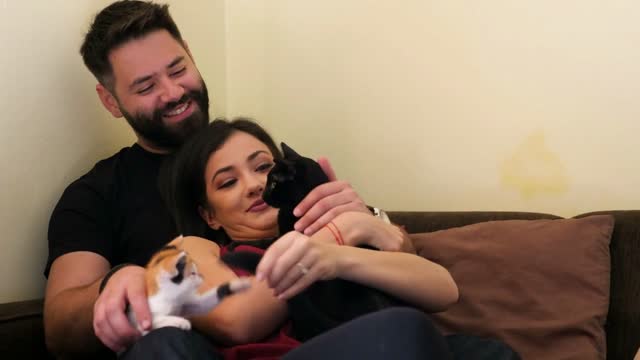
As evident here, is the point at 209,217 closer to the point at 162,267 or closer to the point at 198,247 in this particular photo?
the point at 198,247

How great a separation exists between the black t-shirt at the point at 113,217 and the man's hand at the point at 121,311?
432 mm

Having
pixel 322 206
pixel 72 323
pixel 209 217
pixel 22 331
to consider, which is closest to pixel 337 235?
pixel 322 206

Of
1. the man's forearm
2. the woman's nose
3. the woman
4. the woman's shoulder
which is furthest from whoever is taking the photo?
the woman's nose

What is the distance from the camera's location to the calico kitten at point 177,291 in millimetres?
828

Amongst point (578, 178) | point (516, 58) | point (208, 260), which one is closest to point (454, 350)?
point (208, 260)

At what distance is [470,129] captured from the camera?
171 cm

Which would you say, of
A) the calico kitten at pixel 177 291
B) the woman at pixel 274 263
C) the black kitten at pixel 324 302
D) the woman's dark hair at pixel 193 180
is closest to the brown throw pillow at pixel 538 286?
the woman at pixel 274 263

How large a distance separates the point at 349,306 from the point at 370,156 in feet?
3.24

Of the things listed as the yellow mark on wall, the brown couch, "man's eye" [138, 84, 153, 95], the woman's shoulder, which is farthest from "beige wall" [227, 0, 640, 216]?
the woman's shoulder

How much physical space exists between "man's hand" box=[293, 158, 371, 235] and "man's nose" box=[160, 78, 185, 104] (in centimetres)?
57

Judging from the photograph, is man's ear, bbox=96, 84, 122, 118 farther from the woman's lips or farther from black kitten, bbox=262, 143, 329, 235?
black kitten, bbox=262, 143, 329, 235

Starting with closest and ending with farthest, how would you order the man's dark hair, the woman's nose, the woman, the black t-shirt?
the woman < the woman's nose < the black t-shirt < the man's dark hair

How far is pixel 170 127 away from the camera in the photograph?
146cm

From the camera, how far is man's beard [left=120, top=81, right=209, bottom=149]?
57.2 inches
